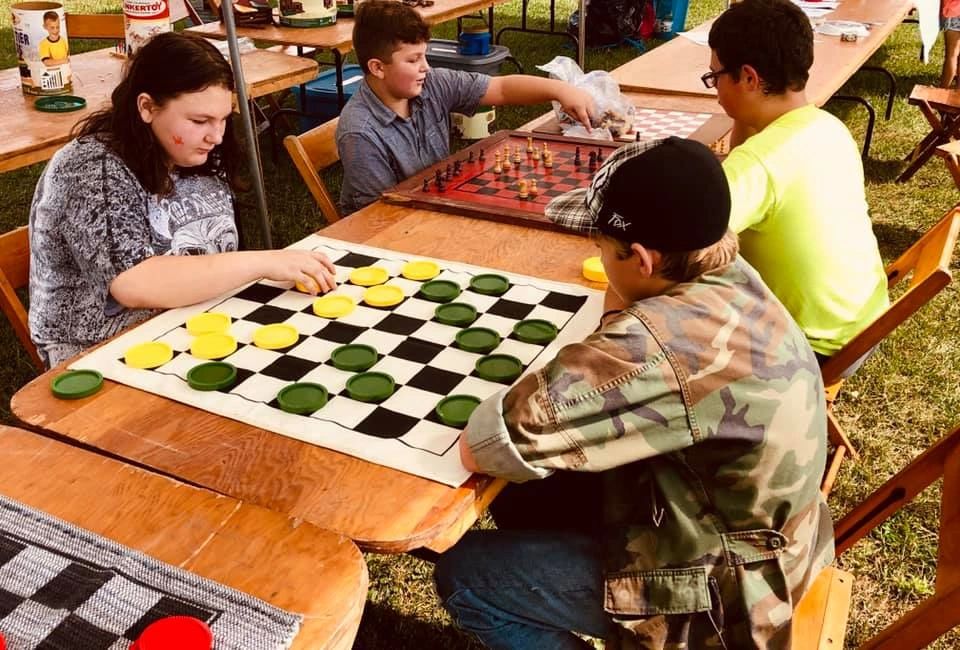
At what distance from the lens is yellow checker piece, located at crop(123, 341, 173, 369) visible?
159 centimetres

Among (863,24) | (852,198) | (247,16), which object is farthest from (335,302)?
(863,24)

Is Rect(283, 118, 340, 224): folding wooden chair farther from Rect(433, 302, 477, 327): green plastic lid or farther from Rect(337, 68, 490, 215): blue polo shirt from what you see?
Rect(433, 302, 477, 327): green plastic lid

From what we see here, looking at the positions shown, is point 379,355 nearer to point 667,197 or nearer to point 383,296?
point 383,296

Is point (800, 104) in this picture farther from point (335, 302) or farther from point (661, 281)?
point (335, 302)

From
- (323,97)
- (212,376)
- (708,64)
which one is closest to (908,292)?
(212,376)

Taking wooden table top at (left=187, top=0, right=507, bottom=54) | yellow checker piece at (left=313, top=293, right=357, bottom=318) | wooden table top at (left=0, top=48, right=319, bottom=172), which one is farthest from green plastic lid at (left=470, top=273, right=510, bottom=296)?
wooden table top at (left=187, top=0, right=507, bottom=54)

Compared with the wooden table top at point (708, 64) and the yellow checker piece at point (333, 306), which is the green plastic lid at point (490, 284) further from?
the wooden table top at point (708, 64)

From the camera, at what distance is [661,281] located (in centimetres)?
140

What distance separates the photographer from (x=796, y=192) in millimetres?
2016

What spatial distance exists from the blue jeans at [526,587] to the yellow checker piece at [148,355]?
2.16 feet

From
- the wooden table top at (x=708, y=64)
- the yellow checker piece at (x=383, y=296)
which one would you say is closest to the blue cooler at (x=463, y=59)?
the wooden table top at (x=708, y=64)

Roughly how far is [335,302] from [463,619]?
2.33 ft

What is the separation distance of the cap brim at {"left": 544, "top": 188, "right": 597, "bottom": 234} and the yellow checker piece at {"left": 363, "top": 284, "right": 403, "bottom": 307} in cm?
43

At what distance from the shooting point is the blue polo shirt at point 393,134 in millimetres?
2789
